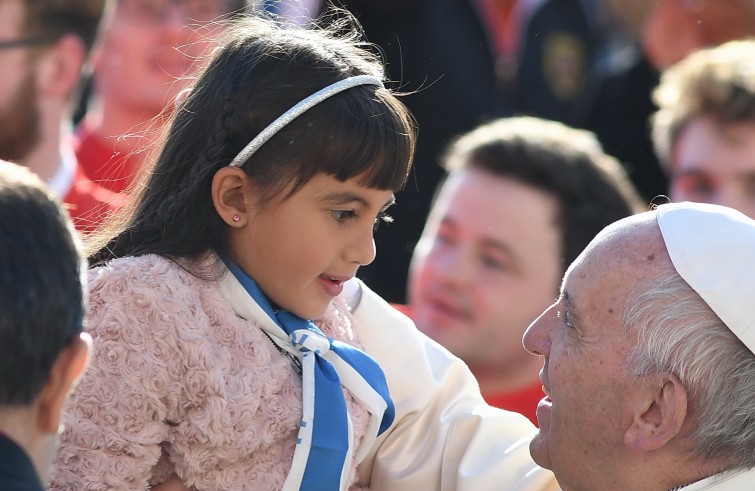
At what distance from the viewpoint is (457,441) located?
9.98 ft

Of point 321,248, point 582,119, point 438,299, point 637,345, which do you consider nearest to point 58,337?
point 321,248

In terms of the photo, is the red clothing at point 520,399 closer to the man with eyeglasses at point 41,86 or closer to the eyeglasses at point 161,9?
the man with eyeglasses at point 41,86

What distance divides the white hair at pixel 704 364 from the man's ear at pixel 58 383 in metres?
1.30

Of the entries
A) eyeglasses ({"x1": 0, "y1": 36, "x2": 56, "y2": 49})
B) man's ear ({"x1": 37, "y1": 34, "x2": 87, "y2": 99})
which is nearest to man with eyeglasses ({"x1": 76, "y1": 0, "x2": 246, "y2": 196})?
man's ear ({"x1": 37, "y1": 34, "x2": 87, "y2": 99})

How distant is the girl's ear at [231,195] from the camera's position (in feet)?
8.63

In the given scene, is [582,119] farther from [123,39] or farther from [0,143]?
[0,143]

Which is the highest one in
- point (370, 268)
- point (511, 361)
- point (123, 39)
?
point (123, 39)

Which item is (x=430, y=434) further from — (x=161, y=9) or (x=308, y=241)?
(x=161, y=9)

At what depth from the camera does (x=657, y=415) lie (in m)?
2.56

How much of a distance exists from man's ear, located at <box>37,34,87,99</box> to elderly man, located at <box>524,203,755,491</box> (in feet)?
8.80

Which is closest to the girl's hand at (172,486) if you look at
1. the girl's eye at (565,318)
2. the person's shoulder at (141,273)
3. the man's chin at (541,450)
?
the person's shoulder at (141,273)

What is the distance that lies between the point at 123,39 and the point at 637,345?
354 cm

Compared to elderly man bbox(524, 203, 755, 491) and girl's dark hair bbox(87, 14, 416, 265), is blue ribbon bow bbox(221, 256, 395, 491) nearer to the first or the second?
girl's dark hair bbox(87, 14, 416, 265)

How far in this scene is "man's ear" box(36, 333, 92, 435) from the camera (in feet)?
5.67
